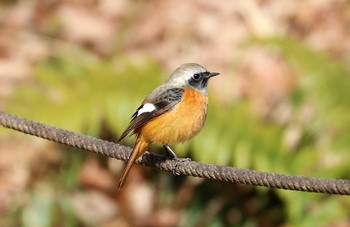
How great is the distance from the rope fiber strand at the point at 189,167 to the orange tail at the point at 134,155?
3 cm

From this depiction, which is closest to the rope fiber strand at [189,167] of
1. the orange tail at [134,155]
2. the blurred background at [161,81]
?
the orange tail at [134,155]

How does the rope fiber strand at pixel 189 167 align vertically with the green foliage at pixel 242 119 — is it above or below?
above

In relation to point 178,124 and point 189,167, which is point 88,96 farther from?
point 189,167

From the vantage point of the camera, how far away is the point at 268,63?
27.9 ft

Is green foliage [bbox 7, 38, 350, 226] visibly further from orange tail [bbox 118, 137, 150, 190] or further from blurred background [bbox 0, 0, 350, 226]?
orange tail [bbox 118, 137, 150, 190]

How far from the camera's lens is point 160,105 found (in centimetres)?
412

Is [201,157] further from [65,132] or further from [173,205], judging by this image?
[65,132]

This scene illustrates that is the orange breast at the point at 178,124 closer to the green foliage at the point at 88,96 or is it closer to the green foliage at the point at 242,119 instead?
the green foliage at the point at 242,119

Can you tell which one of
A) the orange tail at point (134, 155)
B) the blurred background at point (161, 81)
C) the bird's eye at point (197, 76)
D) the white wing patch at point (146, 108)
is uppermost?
the bird's eye at point (197, 76)

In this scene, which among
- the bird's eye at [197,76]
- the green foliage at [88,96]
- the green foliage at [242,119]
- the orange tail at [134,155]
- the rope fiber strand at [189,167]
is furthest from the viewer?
the green foliage at [88,96]

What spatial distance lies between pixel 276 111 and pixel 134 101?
1.73 m

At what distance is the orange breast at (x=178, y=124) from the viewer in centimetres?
410

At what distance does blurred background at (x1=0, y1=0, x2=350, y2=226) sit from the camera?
21.2 feet

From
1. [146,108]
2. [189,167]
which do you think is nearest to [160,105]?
[146,108]
